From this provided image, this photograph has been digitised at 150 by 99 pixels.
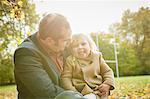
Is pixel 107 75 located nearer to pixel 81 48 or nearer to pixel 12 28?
pixel 81 48

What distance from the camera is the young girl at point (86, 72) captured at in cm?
144

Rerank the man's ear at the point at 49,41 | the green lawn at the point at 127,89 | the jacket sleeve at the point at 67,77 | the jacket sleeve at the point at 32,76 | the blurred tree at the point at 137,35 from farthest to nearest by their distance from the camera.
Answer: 1. the blurred tree at the point at 137,35
2. the green lawn at the point at 127,89
3. the jacket sleeve at the point at 67,77
4. the man's ear at the point at 49,41
5. the jacket sleeve at the point at 32,76

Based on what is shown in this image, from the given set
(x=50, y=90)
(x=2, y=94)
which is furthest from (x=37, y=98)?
(x=2, y=94)

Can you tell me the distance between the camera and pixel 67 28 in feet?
4.21

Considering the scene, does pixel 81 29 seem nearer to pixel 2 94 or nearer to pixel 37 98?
pixel 2 94

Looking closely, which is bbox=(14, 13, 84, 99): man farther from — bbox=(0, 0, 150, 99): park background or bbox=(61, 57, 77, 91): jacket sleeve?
bbox=(0, 0, 150, 99): park background

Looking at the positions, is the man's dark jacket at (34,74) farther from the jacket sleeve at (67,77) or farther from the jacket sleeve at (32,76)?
the jacket sleeve at (67,77)

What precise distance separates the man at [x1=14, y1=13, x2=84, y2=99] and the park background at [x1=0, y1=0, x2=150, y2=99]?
100 cm

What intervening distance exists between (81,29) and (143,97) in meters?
0.68

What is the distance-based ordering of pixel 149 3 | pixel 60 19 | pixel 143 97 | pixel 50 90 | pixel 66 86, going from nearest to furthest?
pixel 50 90 → pixel 60 19 → pixel 66 86 → pixel 143 97 → pixel 149 3

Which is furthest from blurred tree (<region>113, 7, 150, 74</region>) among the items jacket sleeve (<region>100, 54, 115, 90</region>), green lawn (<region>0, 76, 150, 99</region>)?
jacket sleeve (<region>100, 54, 115, 90</region>)

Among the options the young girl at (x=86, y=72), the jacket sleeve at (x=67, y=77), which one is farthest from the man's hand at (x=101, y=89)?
the jacket sleeve at (x=67, y=77)

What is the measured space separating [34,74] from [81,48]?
352mm

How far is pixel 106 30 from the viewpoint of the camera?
238cm
